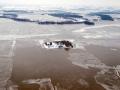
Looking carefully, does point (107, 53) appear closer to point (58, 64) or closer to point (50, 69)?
point (58, 64)

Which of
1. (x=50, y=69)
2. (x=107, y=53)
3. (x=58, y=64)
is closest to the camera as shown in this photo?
(x=50, y=69)

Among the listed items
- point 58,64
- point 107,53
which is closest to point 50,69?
point 58,64

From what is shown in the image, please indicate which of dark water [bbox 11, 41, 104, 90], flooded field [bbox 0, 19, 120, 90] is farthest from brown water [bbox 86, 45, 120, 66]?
dark water [bbox 11, 41, 104, 90]

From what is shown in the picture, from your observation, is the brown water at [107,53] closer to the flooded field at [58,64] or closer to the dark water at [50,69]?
the flooded field at [58,64]

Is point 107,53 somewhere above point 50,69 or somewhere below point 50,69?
above

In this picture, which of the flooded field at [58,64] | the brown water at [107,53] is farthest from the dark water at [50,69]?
the brown water at [107,53]

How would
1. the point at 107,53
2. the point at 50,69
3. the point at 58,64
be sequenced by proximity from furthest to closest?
the point at 107,53 → the point at 58,64 → the point at 50,69

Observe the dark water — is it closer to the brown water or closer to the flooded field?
the flooded field

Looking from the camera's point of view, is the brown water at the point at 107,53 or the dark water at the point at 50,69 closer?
the dark water at the point at 50,69

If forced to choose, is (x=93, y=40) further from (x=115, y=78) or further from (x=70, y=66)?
(x=115, y=78)

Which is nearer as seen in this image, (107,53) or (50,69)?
(50,69)
